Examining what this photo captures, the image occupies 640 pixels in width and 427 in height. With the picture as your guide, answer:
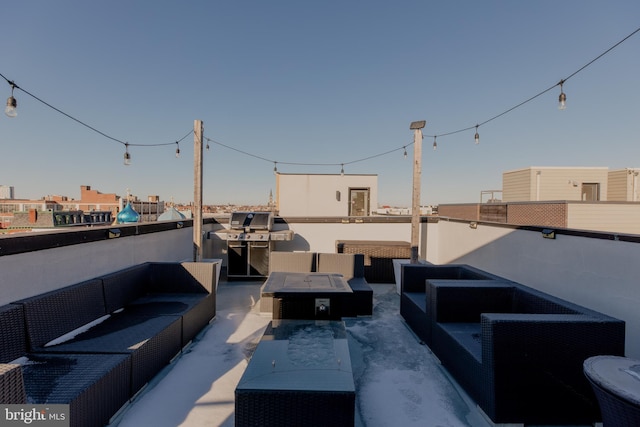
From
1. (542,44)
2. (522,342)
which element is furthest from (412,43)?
(522,342)

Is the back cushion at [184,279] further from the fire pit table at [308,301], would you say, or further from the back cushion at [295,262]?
the fire pit table at [308,301]

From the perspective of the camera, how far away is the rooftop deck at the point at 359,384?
2338 millimetres

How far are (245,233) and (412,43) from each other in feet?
28.1

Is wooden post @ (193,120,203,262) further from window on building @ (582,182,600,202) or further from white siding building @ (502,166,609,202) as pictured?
window on building @ (582,182,600,202)

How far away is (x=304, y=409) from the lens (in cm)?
167

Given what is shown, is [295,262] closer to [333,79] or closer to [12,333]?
[12,333]

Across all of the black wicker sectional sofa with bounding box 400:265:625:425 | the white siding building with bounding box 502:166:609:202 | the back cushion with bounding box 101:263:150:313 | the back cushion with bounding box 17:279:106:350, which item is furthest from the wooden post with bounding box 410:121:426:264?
the white siding building with bounding box 502:166:609:202

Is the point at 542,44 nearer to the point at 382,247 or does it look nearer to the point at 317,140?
the point at 382,247

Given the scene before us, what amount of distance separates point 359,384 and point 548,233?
11.1 feet

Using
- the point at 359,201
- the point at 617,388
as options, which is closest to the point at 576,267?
the point at 617,388

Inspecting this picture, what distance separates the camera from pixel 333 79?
12.3m

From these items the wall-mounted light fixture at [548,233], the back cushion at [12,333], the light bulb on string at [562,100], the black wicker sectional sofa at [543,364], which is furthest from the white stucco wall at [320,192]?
the back cushion at [12,333]

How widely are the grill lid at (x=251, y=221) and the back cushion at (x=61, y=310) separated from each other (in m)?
4.22

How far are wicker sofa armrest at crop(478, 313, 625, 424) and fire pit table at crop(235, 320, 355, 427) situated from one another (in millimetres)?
1250
